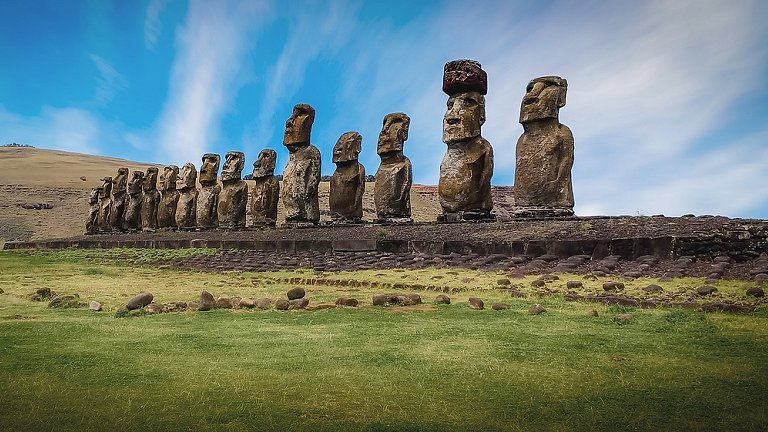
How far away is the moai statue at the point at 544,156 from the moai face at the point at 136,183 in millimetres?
21021

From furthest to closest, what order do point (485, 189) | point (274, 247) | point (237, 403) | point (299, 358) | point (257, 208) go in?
point (257, 208), point (274, 247), point (485, 189), point (299, 358), point (237, 403)

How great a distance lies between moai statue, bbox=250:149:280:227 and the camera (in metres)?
20.0

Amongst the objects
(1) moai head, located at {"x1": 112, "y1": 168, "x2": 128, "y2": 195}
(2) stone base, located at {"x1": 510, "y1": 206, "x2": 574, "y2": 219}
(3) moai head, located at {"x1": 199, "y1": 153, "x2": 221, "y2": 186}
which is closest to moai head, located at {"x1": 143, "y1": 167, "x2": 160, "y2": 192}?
(1) moai head, located at {"x1": 112, "y1": 168, "x2": 128, "y2": 195}

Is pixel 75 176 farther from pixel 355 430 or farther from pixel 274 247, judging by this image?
pixel 355 430

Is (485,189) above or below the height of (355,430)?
above

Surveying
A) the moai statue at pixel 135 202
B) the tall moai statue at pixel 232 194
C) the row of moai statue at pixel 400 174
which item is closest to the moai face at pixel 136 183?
the moai statue at pixel 135 202

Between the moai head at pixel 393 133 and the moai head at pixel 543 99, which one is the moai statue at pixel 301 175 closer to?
the moai head at pixel 393 133

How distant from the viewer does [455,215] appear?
45.0 ft

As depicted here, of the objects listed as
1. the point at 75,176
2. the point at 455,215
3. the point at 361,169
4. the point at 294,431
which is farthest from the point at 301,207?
the point at 75,176

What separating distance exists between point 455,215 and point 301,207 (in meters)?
6.09

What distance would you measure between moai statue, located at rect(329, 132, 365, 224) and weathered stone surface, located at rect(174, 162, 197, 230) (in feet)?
30.1

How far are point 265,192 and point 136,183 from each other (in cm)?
1122

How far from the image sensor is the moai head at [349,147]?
16812mm

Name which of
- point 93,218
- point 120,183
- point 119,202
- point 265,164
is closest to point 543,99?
point 265,164
